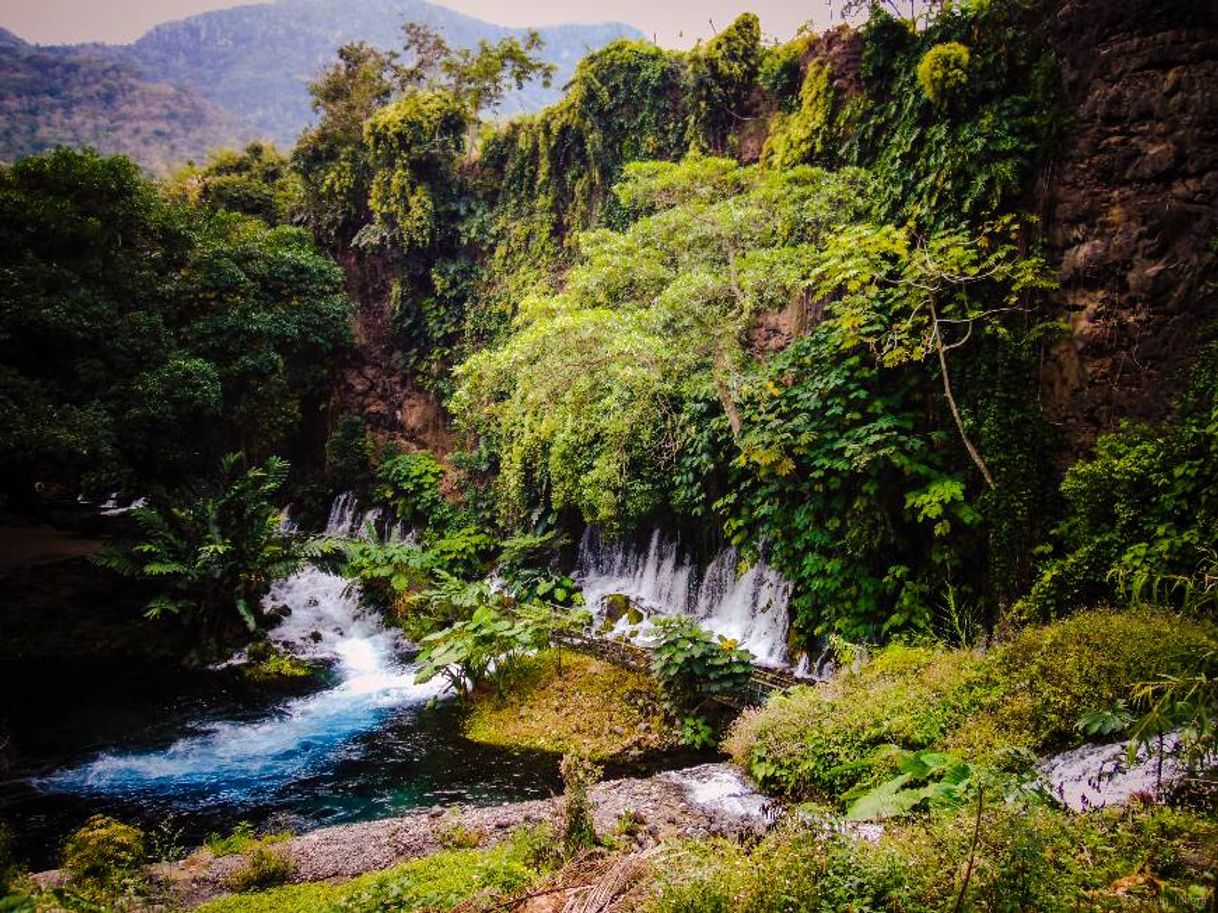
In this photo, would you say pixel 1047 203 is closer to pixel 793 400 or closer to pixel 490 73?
pixel 793 400

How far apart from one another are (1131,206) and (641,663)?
8.50 metres

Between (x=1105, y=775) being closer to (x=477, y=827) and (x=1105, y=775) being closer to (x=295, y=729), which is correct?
(x=477, y=827)

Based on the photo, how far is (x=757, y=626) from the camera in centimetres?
978

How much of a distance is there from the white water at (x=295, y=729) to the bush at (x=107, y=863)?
1.81 metres

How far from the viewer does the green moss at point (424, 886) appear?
12.8ft

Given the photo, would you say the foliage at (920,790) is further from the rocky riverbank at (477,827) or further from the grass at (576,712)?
the grass at (576,712)

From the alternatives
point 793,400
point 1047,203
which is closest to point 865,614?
point 793,400

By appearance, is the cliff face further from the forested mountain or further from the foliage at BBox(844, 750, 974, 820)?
the forested mountain

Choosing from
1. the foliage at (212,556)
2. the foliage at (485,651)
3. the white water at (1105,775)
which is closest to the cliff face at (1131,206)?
the white water at (1105,775)

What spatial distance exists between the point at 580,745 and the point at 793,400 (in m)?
5.57

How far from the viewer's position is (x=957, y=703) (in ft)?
17.5

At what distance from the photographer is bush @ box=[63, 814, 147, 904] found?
171 inches

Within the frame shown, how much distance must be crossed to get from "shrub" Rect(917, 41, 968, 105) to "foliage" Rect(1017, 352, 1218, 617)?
4.45 m

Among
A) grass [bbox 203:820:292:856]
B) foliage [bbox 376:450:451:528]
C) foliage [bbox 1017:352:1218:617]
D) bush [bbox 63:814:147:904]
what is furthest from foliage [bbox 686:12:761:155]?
bush [bbox 63:814:147:904]
